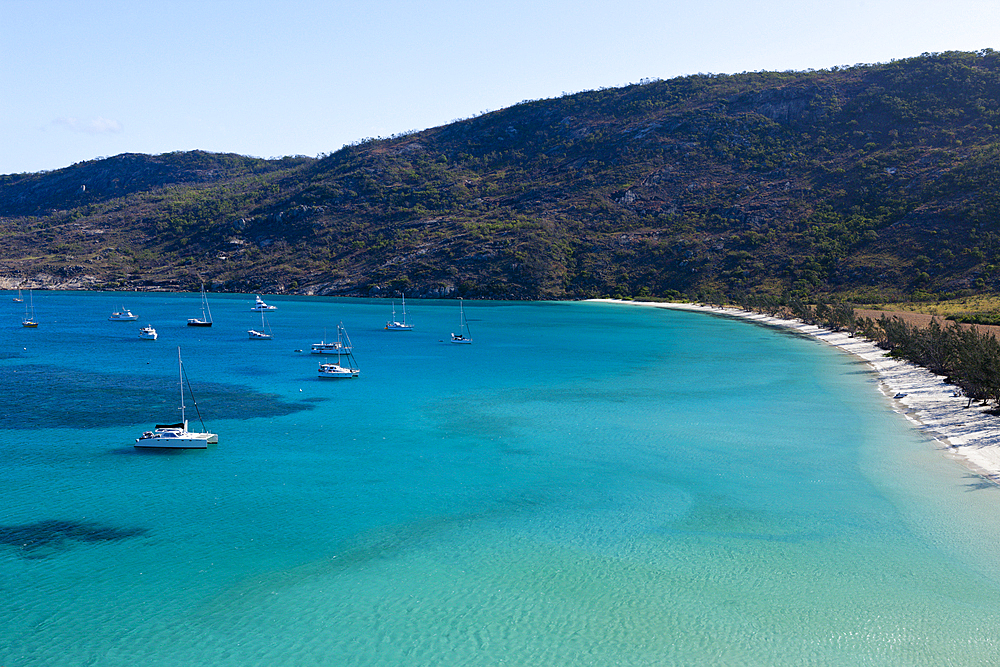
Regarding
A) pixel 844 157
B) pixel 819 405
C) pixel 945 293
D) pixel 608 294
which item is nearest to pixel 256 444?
pixel 819 405

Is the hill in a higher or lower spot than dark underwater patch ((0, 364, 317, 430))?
higher

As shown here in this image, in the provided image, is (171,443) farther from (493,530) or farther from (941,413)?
(941,413)

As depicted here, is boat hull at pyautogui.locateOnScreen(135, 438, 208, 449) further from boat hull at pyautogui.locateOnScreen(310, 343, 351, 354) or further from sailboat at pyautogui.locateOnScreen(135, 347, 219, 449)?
boat hull at pyautogui.locateOnScreen(310, 343, 351, 354)

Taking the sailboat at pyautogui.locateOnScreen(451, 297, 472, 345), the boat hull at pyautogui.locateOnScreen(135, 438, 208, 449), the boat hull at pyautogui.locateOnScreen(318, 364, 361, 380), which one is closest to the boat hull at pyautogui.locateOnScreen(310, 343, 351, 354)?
the boat hull at pyautogui.locateOnScreen(318, 364, 361, 380)

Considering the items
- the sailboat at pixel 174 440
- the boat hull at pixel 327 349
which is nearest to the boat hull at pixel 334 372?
the boat hull at pixel 327 349

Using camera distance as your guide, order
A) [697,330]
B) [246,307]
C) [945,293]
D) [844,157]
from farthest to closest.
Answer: [844,157] < [246,307] < [945,293] < [697,330]

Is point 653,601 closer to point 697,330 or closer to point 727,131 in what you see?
point 697,330

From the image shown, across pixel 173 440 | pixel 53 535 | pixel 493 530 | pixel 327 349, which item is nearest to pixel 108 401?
pixel 173 440
